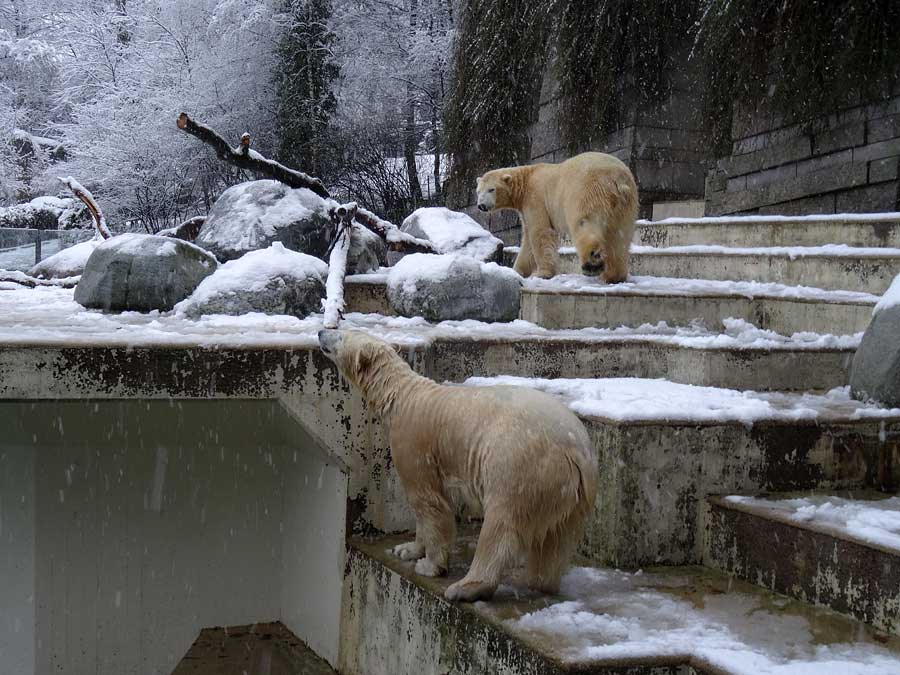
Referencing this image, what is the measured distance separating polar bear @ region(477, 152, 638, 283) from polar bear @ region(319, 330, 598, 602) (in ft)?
8.64

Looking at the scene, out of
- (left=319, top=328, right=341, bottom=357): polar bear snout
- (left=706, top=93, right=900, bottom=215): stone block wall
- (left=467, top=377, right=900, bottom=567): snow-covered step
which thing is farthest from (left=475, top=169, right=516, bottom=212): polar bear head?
(left=319, top=328, right=341, bottom=357): polar bear snout

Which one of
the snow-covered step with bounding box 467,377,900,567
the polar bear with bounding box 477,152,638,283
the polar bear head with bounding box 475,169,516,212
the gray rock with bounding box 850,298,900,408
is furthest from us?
the polar bear head with bounding box 475,169,516,212

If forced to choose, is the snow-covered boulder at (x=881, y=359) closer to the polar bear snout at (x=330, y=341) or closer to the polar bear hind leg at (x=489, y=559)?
the polar bear hind leg at (x=489, y=559)

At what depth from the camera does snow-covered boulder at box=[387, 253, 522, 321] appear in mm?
4562

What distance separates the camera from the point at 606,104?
8383mm

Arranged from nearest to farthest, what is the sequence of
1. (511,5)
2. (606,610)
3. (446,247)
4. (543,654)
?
(543,654) → (606,610) → (446,247) → (511,5)

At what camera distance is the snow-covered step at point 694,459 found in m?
2.60

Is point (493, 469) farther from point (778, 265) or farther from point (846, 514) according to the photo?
point (778, 265)

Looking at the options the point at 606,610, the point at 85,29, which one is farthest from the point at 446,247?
the point at 85,29

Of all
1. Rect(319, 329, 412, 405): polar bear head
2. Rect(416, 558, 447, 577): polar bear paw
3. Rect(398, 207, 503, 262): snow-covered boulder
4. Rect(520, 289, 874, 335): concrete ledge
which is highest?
Rect(398, 207, 503, 262): snow-covered boulder

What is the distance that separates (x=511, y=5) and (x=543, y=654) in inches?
339

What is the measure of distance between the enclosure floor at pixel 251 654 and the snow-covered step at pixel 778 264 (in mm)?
3054

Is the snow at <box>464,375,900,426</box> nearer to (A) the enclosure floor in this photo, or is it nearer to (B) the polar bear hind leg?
(B) the polar bear hind leg

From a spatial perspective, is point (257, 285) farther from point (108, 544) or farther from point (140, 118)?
point (140, 118)
